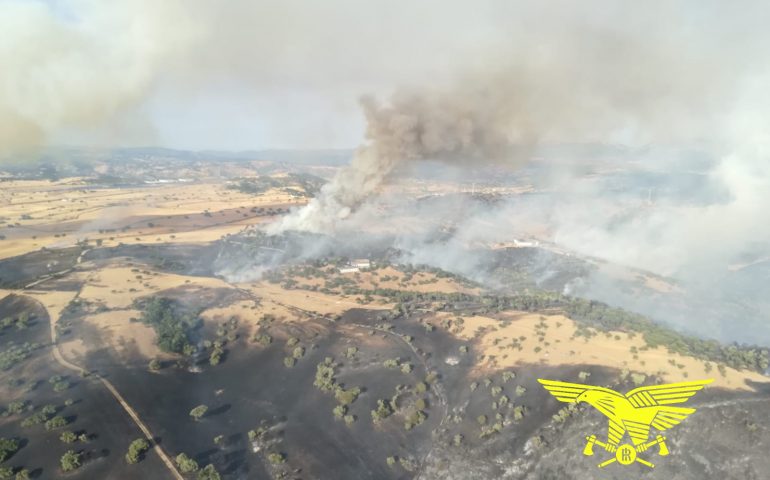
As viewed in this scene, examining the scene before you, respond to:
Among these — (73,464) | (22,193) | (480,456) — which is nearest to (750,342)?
(480,456)

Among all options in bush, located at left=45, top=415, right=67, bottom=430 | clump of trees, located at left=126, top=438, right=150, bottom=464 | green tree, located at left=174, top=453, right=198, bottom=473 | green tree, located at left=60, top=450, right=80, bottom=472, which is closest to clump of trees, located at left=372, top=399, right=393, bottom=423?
green tree, located at left=174, top=453, right=198, bottom=473

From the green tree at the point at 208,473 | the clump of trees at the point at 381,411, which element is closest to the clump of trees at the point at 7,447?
the green tree at the point at 208,473

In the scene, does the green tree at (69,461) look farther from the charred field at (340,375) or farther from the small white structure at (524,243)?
the small white structure at (524,243)

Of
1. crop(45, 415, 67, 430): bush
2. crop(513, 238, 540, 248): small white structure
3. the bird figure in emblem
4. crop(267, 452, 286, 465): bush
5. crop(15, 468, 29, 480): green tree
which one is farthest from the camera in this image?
crop(513, 238, 540, 248): small white structure

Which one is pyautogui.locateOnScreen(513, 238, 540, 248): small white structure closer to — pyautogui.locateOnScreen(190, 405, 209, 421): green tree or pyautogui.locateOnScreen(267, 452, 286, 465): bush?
pyautogui.locateOnScreen(190, 405, 209, 421): green tree

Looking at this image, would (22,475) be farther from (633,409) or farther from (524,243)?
(524,243)

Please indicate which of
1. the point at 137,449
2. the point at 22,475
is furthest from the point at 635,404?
the point at 22,475

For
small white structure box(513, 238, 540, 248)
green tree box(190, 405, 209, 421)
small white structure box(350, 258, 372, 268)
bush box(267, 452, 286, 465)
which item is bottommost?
small white structure box(513, 238, 540, 248)

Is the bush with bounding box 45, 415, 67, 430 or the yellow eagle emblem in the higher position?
the yellow eagle emblem

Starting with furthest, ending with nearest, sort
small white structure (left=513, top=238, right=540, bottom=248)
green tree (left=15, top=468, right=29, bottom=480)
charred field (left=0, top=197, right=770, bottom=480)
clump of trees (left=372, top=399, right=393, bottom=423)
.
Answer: small white structure (left=513, top=238, right=540, bottom=248) < clump of trees (left=372, top=399, right=393, bottom=423) < charred field (left=0, top=197, right=770, bottom=480) < green tree (left=15, top=468, right=29, bottom=480)

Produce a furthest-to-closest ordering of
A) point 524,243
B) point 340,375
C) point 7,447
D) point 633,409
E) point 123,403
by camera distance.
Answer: point 524,243, point 340,375, point 123,403, point 633,409, point 7,447
